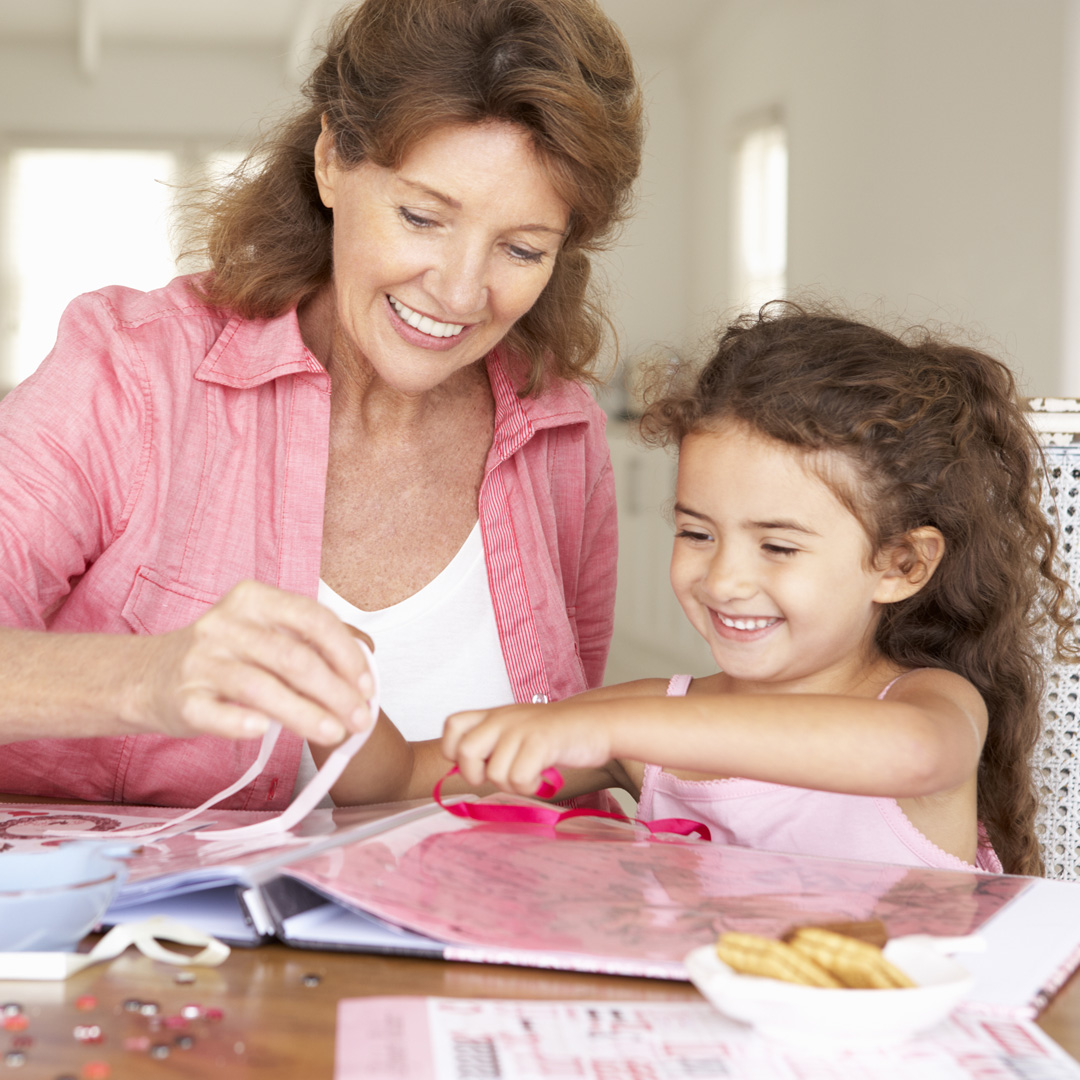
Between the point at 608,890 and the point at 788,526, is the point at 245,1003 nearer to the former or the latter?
the point at 608,890

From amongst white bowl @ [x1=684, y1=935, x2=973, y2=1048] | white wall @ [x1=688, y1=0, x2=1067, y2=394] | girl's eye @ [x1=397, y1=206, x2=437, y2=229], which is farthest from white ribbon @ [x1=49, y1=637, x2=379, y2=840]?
white wall @ [x1=688, y1=0, x2=1067, y2=394]

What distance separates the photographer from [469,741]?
34.1 inches

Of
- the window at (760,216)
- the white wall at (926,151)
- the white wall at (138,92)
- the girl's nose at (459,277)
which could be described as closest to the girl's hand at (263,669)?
the girl's nose at (459,277)

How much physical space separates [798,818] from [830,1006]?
0.65 m

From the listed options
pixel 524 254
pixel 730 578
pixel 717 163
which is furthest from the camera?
pixel 717 163

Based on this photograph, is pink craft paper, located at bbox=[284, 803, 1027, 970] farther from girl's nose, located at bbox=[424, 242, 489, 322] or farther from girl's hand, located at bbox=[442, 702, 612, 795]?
girl's nose, located at bbox=[424, 242, 489, 322]

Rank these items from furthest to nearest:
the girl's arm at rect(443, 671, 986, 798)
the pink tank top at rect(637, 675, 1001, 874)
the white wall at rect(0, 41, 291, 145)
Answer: the white wall at rect(0, 41, 291, 145) < the pink tank top at rect(637, 675, 1001, 874) < the girl's arm at rect(443, 671, 986, 798)

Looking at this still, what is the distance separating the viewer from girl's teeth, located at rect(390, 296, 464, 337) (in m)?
1.30

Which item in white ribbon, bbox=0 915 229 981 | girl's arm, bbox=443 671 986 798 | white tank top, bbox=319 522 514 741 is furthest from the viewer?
white tank top, bbox=319 522 514 741

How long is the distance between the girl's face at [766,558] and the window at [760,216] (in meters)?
4.48

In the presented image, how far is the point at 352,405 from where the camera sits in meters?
1.47

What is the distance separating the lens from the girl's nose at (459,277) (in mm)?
1230

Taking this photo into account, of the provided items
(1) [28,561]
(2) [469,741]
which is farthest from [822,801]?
(1) [28,561]

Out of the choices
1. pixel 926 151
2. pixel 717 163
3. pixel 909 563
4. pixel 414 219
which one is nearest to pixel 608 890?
pixel 909 563
